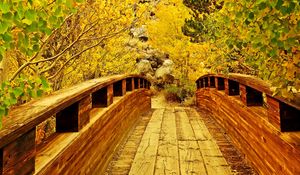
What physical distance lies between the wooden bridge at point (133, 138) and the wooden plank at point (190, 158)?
13 mm

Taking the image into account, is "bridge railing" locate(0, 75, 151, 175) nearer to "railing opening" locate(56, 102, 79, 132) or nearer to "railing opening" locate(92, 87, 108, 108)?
"railing opening" locate(56, 102, 79, 132)

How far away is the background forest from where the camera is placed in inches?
74.8

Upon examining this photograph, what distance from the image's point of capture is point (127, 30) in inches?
414

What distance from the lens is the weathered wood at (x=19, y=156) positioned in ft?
5.56

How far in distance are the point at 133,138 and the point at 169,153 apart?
1.24 meters

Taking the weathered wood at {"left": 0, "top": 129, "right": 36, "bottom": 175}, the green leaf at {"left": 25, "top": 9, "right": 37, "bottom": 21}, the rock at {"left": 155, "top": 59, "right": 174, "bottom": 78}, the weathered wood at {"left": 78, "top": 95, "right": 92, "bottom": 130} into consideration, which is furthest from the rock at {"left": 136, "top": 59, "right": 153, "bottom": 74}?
the green leaf at {"left": 25, "top": 9, "right": 37, "bottom": 21}

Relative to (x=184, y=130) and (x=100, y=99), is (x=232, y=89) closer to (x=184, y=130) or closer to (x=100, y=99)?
(x=184, y=130)

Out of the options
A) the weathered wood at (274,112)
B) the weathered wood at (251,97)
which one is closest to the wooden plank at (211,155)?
the weathered wood at (251,97)

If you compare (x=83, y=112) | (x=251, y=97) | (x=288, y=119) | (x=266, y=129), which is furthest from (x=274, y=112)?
(x=83, y=112)

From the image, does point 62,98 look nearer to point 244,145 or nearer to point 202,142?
point 244,145

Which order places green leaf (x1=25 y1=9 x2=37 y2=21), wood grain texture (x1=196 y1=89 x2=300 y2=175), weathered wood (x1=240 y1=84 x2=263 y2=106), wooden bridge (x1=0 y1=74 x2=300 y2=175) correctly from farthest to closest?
weathered wood (x1=240 y1=84 x2=263 y2=106) → wood grain texture (x1=196 y1=89 x2=300 y2=175) → wooden bridge (x1=0 y1=74 x2=300 y2=175) → green leaf (x1=25 y1=9 x2=37 y2=21)

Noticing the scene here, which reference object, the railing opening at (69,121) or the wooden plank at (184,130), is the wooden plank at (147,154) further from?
the railing opening at (69,121)

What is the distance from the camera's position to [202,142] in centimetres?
559

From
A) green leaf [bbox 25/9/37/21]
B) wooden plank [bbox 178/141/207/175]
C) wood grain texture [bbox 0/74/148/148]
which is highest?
green leaf [bbox 25/9/37/21]
